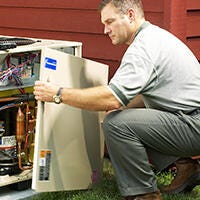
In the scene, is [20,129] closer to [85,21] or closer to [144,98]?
[144,98]

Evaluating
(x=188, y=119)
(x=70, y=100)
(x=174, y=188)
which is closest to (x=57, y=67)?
(x=70, y=100)

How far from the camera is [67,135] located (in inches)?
141

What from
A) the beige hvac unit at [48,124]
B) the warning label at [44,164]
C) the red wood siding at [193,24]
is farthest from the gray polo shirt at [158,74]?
the red wood siding at [193,24]

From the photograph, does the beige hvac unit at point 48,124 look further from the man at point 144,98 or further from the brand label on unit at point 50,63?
the man at point 144,98

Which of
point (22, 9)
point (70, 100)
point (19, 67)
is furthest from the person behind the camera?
point (22, 9)

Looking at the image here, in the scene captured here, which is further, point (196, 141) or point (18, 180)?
point (18, 180)

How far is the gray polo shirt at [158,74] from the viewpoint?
3209 mm

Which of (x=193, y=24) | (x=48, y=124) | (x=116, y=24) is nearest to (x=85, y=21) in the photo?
(x=193, y=24)

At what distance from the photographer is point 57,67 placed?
11.2 feet

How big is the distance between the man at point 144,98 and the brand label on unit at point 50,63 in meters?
0.10

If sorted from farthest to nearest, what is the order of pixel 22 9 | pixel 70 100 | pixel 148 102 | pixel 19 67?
pixel 22 9 → pixel 19 67 → pixel 148 102 → pixel 70 100

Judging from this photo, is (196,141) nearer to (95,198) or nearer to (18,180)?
(95,198)

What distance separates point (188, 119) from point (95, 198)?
28.8 inches

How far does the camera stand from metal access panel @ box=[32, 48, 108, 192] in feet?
11.0
